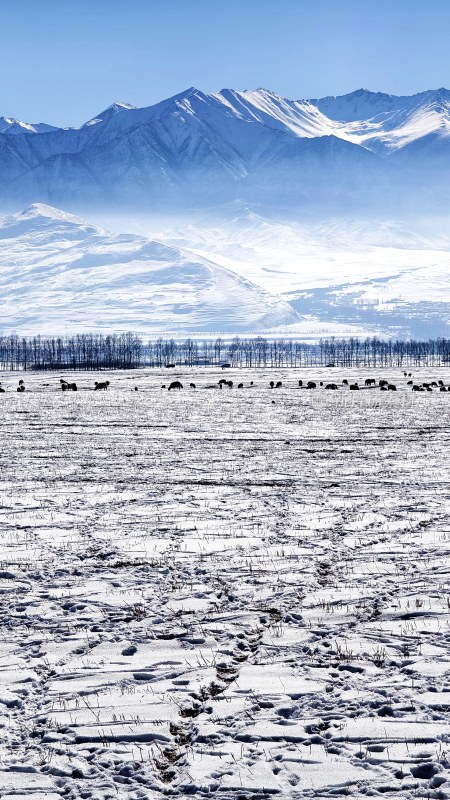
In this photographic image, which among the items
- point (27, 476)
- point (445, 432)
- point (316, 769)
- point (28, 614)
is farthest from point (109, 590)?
point (445, 432)

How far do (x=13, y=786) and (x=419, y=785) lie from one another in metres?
3.71

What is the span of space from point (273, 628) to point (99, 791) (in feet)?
13.9

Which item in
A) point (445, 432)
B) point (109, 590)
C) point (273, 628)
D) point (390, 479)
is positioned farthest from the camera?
point (445, 432)

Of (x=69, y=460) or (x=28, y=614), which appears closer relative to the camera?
(x=28, y=614)

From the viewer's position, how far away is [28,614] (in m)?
12.1

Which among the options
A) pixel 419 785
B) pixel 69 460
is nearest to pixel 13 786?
pixel 419 785

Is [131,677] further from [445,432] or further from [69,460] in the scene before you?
[445,432]

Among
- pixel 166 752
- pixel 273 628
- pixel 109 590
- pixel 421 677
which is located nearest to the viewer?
pixel 166 752

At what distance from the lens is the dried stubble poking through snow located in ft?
25.6

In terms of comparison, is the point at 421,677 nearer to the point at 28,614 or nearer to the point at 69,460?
the point at 28,614

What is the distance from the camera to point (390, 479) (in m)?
23.8

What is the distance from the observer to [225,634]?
11094mm

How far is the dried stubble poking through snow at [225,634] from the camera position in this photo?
25.6ft

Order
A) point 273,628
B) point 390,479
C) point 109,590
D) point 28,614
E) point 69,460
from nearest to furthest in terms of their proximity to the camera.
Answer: point 273,628
point 28,614
point 109,590
point 390,479
point 69,460
